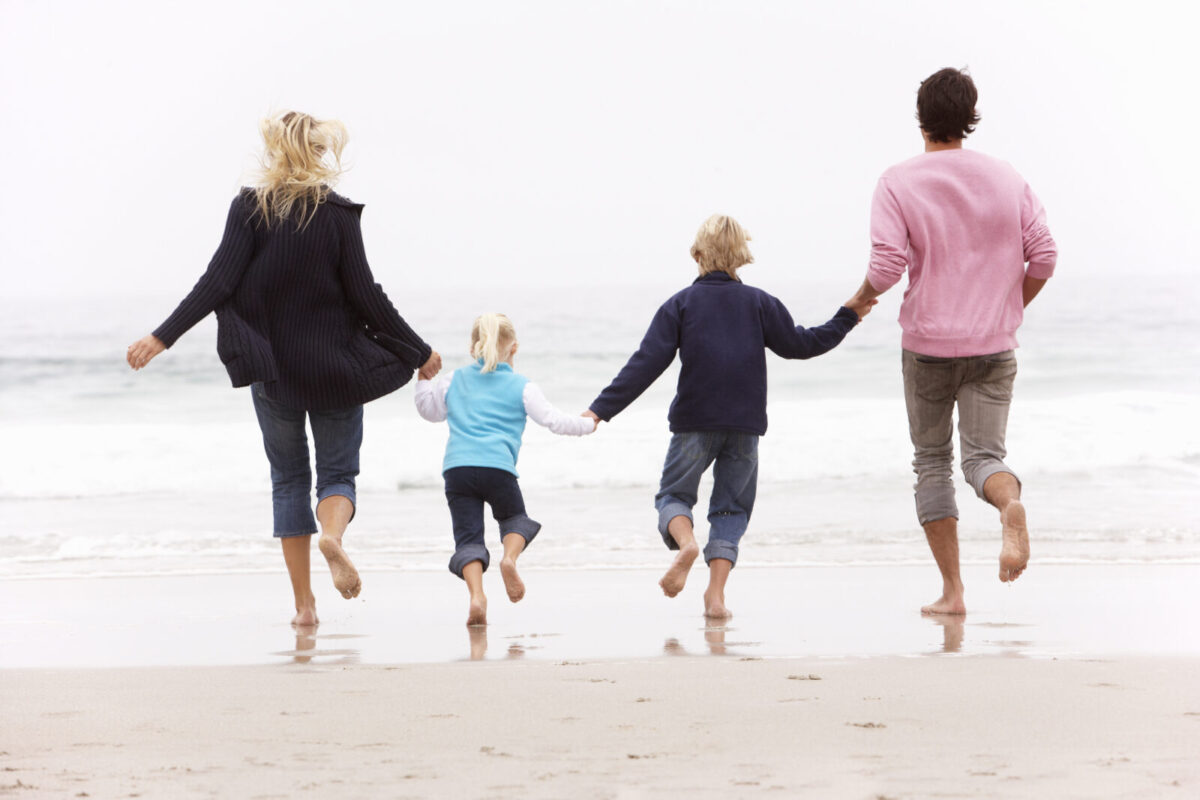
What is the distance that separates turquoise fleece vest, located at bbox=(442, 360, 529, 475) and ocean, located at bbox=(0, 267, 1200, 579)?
189cm

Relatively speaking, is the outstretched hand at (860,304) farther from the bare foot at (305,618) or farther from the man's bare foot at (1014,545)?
the bare foot at (305,618)

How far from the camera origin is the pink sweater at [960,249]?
415 centimetres

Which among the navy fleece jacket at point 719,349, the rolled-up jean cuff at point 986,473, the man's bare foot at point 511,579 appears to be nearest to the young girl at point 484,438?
the man's bare foot at point 511,579

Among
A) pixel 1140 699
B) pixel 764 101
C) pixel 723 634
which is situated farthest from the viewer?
pixel 764 101

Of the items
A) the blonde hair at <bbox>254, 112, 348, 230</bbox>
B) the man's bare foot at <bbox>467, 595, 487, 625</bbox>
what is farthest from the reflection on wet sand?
the blonde hair at <bbox>254, 112, 348, 230</bbox>

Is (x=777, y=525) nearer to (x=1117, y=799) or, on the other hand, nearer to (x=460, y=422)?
(x=460, y=422)

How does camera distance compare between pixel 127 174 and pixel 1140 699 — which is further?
pixel 127 174

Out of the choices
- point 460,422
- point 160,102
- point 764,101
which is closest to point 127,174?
point 160,102

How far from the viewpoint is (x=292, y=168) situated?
167 inches

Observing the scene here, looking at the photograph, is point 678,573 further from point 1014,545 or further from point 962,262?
point 962,262

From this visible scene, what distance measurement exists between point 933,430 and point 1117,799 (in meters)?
2.25

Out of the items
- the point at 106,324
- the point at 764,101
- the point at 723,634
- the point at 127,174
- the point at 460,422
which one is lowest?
the point at 723,634

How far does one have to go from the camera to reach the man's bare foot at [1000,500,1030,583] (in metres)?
3.82

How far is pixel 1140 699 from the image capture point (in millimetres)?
2957
